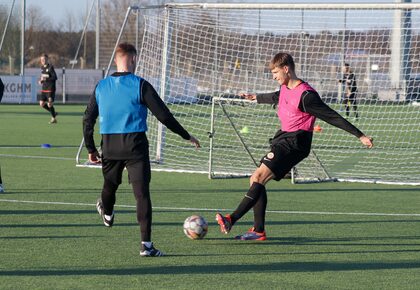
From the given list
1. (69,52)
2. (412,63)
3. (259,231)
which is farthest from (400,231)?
(69,52)

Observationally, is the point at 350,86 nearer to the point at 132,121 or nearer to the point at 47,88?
the point at 47,88

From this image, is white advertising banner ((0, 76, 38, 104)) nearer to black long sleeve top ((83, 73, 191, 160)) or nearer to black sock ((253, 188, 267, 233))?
black sock ((253, 188, 267, 233))

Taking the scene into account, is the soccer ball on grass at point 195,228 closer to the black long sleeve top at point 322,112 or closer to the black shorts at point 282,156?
the black shorts at point 282,156

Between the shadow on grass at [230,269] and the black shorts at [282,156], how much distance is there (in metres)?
1.33

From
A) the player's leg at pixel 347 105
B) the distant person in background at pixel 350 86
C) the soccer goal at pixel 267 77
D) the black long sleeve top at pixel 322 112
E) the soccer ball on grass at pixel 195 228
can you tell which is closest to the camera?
the black long sleeve top at pixel 322 112

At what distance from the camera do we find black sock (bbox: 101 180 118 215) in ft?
28.6

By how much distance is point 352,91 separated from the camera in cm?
2498

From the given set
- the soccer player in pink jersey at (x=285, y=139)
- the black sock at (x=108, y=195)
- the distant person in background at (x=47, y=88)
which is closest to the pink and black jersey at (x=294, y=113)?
the soccer player in pink jersey at (x=285, y=139)

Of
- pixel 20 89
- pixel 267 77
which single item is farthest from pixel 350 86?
pixel 20 89

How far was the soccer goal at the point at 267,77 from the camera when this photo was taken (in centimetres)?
1633

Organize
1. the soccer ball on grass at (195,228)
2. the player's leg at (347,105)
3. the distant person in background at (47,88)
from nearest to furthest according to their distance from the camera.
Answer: the soccer ball on grass at (195,228), the player's leg at (347,105), the distant person in background at (47,88)

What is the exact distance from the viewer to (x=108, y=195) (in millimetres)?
8797

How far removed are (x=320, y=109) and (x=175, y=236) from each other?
6.35 ft

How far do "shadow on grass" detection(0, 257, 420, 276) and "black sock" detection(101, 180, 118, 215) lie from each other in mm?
1099
